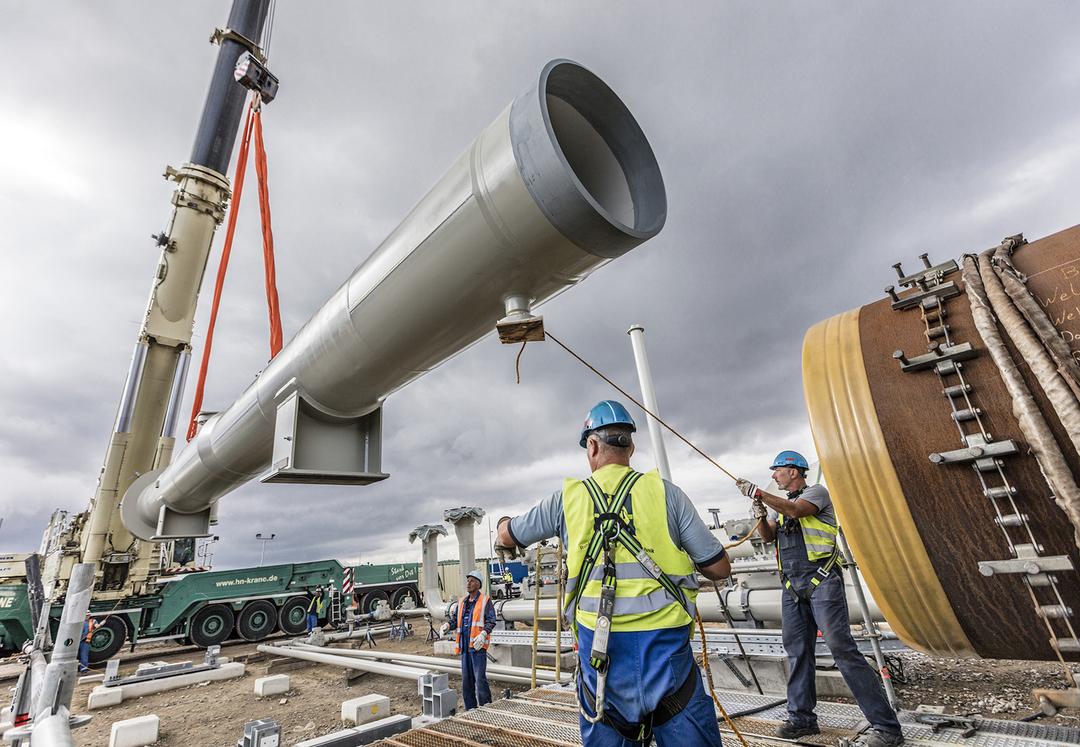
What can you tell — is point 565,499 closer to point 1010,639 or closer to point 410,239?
point 410,239

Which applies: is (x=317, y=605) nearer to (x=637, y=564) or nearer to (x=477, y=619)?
(x=477, y=619)

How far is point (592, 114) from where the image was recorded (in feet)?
7.54

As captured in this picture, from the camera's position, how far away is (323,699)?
24.8 ft

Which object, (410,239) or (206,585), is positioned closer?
(410,239)

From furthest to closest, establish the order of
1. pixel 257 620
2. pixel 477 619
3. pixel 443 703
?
→ pixel 257 620 < pixel 477 619 < pixel 443 703

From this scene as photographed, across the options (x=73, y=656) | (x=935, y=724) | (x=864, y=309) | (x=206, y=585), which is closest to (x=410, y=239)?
(x=864, y=309)

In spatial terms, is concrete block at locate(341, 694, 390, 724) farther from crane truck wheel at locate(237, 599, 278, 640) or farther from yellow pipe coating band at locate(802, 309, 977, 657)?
crane truck wheel at locate(237, 599, 278, 640)

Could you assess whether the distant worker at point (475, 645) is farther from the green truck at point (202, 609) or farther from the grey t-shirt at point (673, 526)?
the green truck at point (202, 609)

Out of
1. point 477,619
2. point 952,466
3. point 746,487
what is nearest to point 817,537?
point 746,487

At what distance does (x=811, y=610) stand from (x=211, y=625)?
15.2 metres

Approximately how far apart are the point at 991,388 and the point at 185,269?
11.6m

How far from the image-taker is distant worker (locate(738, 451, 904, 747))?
2.91 metres

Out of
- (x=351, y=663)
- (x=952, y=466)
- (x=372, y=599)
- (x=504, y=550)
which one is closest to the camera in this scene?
(x=952, y=466)

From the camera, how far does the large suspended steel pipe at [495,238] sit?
204 centimetres
